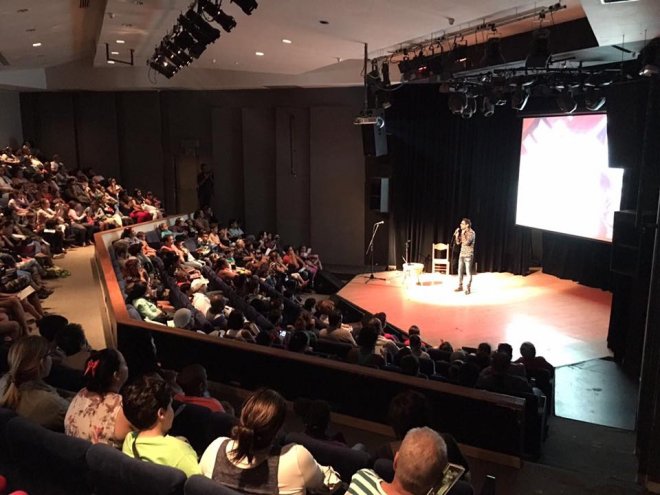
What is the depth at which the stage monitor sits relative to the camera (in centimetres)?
897

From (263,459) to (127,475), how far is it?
0.60m

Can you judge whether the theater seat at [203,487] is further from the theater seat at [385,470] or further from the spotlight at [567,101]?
the spotlight at [567,101]

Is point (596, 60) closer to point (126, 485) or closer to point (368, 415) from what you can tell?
point (368, 415)

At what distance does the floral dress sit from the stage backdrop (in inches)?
406

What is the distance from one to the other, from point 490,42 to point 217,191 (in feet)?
31.0

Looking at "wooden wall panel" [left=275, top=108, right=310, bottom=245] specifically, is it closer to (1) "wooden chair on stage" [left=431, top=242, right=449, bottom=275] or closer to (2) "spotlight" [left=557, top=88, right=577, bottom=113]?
(1) "wooden chair on stage" [left=431, top=242, right=449, bottom=275]

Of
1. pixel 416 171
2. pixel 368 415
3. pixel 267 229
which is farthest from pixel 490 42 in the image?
pixel 267 229

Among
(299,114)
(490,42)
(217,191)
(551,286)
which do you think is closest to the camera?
(490,42)

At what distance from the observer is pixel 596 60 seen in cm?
812

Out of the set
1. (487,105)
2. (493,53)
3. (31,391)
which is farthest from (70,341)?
(487,105)

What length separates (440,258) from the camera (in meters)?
12.6

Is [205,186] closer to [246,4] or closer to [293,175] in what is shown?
[293,175]

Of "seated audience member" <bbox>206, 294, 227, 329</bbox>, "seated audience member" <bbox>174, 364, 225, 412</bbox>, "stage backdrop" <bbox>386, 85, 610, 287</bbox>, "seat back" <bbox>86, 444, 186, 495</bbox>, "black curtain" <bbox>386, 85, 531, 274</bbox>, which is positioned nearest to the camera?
"seat back" <bbox>86, 444, 186, 495</bbox>

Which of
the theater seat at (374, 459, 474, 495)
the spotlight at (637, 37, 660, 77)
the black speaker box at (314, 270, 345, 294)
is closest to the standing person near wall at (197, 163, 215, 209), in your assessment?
the black speaker box at (314, 270, 345, 294)
